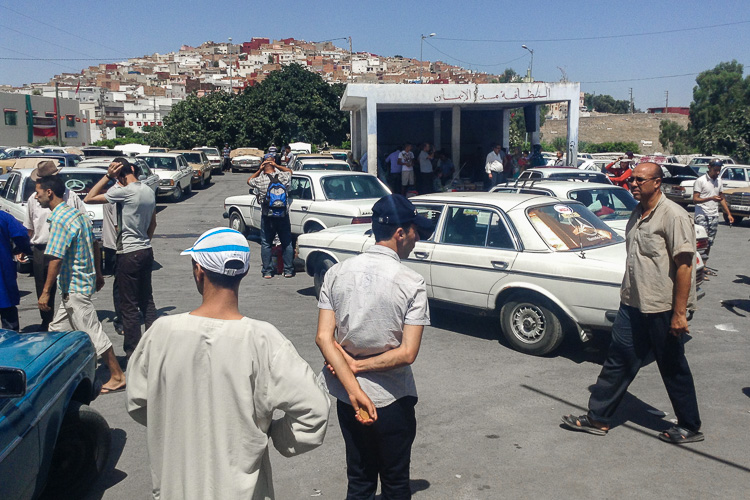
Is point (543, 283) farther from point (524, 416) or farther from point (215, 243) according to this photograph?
point (215, 243)

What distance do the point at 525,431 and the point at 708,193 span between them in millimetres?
7343

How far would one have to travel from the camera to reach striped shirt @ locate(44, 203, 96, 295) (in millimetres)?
5156

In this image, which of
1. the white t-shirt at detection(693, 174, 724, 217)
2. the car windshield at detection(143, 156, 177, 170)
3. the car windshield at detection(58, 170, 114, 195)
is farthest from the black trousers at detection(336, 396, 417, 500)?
the car windshield at detection(143, 156, 177, 170)

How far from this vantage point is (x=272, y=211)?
10.2 m

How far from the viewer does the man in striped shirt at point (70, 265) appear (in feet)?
16.9

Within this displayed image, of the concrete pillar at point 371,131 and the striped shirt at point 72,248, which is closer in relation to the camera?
the striped shirt at point 72,248

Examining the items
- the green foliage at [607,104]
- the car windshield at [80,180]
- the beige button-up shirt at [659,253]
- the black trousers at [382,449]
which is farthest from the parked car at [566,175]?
the green foliage at [607,104]

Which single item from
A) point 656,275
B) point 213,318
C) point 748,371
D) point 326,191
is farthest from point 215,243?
point 326,191

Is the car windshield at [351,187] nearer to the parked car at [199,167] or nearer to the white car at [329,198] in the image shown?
the white car at [329,198]

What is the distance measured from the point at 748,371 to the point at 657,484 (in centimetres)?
259

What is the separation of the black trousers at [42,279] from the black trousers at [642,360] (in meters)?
4.34

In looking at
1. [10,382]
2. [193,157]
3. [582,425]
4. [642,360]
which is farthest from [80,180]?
[193,157]

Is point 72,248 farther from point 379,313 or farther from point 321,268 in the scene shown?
point 321,268

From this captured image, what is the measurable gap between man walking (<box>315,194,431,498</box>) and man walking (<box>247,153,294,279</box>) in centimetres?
729
